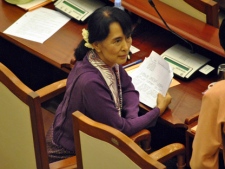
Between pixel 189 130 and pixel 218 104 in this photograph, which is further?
pixel 189 130

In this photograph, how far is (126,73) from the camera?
284 cm

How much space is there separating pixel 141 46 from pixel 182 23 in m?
0.26

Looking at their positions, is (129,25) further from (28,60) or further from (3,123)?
(28,60)

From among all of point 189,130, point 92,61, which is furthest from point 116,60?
point 189,130

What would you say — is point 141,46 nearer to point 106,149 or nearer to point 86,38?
point 86,38

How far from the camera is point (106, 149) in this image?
231cm

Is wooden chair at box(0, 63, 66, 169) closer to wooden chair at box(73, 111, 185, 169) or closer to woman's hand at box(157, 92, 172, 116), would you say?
wooden chair at box(73, 111, 185, 169)

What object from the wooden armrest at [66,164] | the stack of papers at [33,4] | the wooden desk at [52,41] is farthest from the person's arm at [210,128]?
the stack of papers at [33,4]

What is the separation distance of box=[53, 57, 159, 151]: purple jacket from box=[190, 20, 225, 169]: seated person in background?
16.8 inches

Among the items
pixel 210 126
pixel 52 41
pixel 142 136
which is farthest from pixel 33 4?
pixel 210 126

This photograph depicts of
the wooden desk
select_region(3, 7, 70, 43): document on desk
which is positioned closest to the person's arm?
the wooden desk

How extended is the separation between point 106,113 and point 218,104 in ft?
1.95

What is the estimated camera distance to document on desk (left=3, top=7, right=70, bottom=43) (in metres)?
3.29

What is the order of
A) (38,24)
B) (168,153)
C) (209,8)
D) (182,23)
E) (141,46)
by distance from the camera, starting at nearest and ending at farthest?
(168,153), (209,8), (182,23), (141,46), (38,24)
